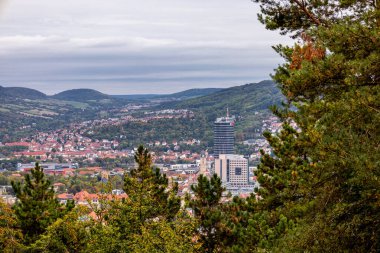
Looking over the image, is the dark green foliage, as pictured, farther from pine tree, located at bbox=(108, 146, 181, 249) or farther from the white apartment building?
the white apartment building

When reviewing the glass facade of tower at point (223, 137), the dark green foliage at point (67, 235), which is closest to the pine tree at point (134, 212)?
the dark green foliage at point (67, 235)

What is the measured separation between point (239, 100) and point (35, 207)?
161m

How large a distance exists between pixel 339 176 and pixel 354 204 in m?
0.34

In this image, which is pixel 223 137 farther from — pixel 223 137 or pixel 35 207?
pixel 35 207

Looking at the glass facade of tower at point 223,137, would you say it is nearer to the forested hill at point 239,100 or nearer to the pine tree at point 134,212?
the forested hill at point 239,100

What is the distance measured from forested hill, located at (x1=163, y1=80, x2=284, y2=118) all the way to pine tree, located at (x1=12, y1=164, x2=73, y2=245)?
144552mm

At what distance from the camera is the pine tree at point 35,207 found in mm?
14562

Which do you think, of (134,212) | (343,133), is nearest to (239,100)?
(134,212)

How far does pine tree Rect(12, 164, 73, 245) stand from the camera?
47.8 feet

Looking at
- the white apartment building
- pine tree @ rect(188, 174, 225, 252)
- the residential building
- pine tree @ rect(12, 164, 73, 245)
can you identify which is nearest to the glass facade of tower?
the residential building

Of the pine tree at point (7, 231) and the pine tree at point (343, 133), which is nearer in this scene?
the pine tree at point (343, 133)

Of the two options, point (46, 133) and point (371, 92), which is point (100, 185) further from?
point (46, 133)

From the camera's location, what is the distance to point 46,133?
16975 cm

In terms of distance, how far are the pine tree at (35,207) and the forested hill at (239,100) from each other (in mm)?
144552
